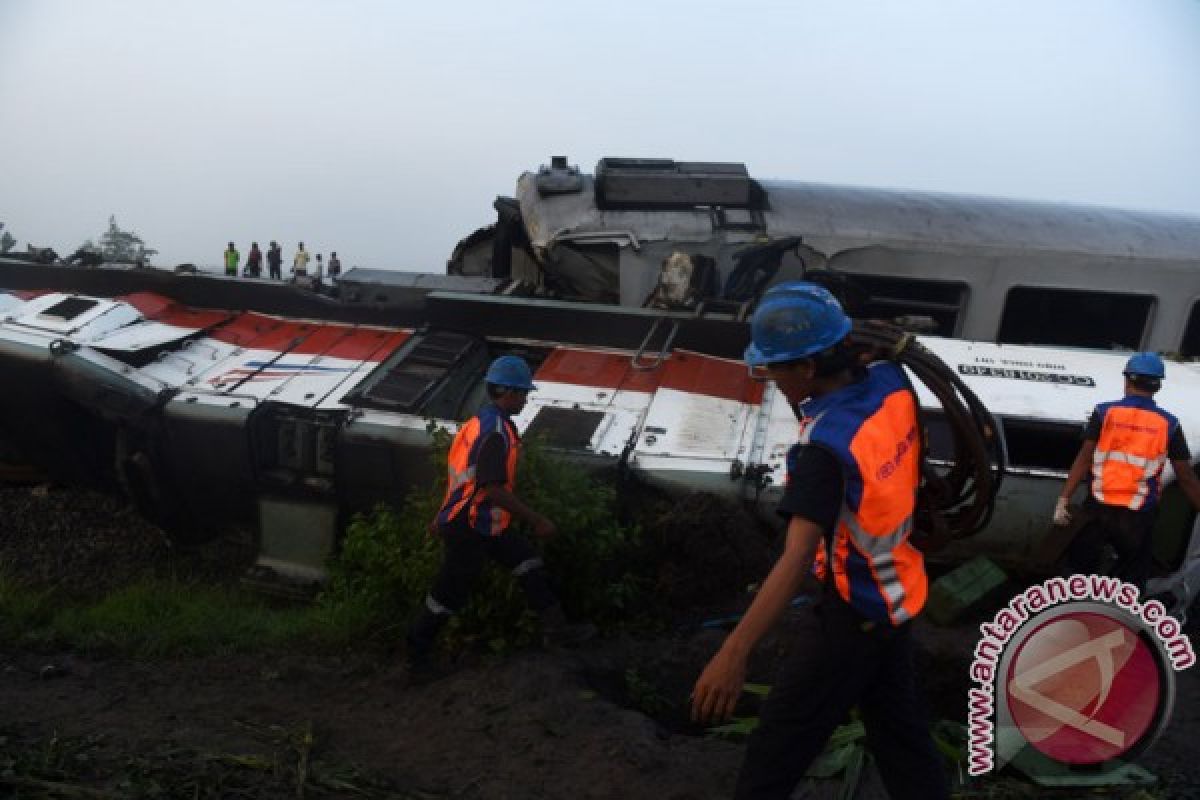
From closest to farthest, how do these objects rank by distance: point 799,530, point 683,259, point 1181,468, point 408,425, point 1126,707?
point 799,530, point 1126,707, point 1181,468, point 408,425, point 683,259

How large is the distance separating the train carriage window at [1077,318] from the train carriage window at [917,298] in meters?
0.39

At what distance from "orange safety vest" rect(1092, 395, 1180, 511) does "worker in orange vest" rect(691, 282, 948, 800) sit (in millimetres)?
2578

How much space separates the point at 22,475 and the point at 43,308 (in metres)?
1.18

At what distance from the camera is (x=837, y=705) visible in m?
2.48

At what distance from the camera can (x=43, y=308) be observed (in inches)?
242

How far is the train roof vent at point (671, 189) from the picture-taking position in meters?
7.29

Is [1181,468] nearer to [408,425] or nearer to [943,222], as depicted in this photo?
[943,222]

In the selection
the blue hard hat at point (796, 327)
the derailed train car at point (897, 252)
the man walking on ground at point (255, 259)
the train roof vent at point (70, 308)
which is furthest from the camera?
the man walking on ground at point (255, 259)

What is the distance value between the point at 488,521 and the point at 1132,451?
10.1ft

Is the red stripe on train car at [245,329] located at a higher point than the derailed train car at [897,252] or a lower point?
lower

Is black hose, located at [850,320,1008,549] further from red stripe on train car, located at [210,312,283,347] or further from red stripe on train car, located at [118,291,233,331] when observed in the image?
red stripe on train car, located at [118,291,233,331]

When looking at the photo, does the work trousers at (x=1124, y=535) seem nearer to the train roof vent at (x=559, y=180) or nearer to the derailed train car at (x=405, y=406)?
the derailed train car at (x=405, y=406)

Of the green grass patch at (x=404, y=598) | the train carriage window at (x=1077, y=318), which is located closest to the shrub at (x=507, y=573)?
the green grass patch at (x=404, y=598)

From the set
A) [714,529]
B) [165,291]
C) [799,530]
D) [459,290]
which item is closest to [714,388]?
[714,529]
